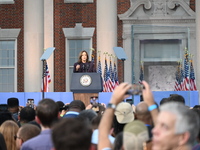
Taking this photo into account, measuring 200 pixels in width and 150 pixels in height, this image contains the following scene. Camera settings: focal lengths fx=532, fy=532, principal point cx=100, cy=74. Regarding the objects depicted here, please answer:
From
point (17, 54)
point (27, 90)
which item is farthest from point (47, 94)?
point (17, 54)

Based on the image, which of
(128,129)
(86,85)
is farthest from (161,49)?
(128,129)

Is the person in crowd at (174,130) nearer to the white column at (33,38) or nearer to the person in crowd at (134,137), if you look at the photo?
the person in crowd at (134,137)

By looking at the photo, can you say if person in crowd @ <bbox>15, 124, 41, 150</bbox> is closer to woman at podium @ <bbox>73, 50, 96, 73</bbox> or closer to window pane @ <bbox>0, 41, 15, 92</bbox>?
woman at podium @ <bbox>73, 50, 96, 73</bbox>

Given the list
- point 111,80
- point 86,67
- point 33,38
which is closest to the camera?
point 86,67

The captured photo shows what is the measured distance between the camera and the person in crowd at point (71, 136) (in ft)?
Result: 9.21

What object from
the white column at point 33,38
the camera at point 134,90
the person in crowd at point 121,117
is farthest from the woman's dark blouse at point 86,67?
the camera at point 134,90

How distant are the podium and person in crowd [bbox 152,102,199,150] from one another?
10000mm

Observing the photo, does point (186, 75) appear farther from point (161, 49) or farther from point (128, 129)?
point (128, 129)

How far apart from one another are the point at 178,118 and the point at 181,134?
0.09 metres

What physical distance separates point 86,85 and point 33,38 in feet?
21.4

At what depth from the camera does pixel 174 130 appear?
2.97m

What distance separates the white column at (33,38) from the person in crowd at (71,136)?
1588 cm

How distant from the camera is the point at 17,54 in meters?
19.8

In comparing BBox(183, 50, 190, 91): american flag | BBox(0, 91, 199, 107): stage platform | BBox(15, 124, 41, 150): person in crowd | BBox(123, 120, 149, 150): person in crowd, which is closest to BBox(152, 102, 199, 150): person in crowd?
BBox(123, 120, 149, 150): person in crowd
